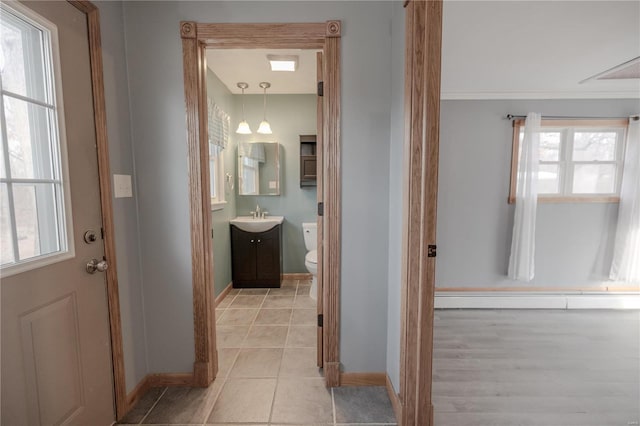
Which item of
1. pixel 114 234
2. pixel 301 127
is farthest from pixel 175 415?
pixel 301 127

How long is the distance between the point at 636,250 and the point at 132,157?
15.1ft

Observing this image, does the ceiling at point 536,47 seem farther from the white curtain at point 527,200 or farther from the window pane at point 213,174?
the window pane at point 213,174

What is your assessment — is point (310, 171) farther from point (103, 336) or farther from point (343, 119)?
point (103, 336)

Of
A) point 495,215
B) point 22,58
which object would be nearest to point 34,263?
point 22,58

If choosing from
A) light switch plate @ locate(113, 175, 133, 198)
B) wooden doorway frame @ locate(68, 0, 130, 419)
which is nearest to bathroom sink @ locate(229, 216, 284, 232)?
light switch plate @ locate(113, 175, 133, 198)

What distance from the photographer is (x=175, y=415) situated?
1.56 metres

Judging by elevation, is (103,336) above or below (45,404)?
above

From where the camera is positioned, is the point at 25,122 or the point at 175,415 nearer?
the point at 25,122

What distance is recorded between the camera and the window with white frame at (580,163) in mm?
2961

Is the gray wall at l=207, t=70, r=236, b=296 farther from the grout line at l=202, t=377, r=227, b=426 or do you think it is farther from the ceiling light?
the grout line at l=202, t=377, r=227, b=426

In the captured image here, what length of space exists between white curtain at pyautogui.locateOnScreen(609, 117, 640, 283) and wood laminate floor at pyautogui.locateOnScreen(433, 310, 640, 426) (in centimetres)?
46

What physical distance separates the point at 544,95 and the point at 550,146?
529 millimetres

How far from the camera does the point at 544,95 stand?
9.43 feet

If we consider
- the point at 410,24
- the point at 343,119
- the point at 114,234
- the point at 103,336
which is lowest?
the point at 103,336
